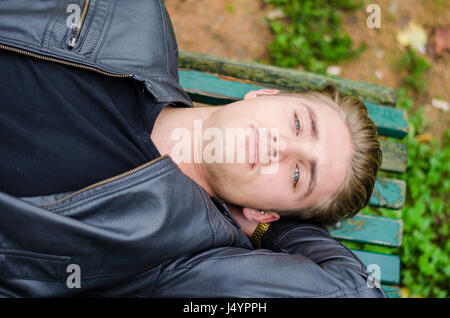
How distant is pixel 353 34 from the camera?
4.23m

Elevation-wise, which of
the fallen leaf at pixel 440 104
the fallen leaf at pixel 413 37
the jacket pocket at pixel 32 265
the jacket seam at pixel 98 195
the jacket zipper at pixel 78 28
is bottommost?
the jacket pocket at pixel 32 265

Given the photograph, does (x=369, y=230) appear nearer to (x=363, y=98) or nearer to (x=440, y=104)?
(x=363, y=98)

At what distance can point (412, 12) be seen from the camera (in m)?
4.40

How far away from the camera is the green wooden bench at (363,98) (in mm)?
2724

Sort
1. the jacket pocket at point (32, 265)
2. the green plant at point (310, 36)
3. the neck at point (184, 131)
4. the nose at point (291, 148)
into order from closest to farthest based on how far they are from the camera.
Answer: the jacket pocket at point (32, 265) → the nose at point (291, 148) → the neck at point (184, 131) → the green plant at point (310, 36)

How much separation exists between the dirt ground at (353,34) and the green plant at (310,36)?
0.36 ft

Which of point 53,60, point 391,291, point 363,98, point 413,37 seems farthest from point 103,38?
point 413,37

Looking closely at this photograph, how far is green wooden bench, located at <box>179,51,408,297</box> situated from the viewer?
107 inches

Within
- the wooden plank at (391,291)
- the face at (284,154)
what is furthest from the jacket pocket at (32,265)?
the wooden plank at (391,291)

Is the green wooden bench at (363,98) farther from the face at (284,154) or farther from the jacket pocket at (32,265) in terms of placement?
the jacket pocket at (32,265)

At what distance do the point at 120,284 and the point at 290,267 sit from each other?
904mm

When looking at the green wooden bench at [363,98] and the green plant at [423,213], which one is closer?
the green wooden bench at [363,98]

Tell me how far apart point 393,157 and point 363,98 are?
49 cm
